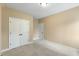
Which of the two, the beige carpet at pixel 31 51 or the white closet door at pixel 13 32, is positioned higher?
the white closet door at pixel 13 32

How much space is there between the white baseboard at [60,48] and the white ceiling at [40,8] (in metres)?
0.42

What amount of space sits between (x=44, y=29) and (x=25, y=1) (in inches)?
19.6

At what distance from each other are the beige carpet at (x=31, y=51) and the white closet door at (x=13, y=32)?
8 centimetres

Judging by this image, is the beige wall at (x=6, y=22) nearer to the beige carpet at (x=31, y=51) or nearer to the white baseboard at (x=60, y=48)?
the beige carpet at (x=31, y=51)

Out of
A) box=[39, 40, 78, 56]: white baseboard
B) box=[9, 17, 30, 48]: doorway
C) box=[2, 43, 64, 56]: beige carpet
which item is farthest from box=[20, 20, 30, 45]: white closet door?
box=[39, 40, 78, 56]: white baseboard

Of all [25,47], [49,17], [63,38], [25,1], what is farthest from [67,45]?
[25,1]

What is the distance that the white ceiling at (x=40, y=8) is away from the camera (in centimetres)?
134

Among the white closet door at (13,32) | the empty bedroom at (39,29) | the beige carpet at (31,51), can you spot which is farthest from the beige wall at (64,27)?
the white closet door at (13,32)

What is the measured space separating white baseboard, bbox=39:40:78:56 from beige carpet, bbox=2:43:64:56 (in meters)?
0.06

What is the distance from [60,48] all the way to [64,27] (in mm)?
318

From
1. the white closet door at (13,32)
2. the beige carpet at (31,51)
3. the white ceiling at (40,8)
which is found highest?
the white ceiling at (40,8)

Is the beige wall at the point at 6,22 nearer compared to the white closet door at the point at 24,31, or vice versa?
the beige wall at the point at 6,22

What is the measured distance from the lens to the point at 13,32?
141 centimetres

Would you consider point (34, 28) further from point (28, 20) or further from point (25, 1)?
point (25, 1)
